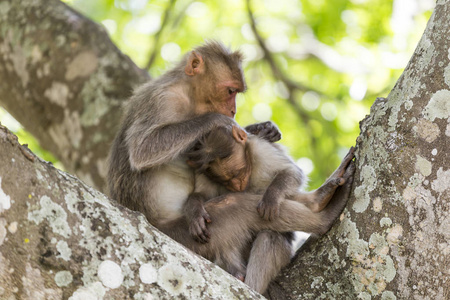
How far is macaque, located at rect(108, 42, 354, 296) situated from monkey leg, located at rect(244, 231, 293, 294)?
9cm

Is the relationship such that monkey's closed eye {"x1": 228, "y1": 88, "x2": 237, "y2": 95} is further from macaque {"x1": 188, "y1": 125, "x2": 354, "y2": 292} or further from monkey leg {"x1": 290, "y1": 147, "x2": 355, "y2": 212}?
monkey leg {"x1": 290, "y1": 147, "x2": 355, "y2": 212}

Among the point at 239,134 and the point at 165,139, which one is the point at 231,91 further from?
the point at 165,139

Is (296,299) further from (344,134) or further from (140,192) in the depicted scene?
(344,134)

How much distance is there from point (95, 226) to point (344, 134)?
6142mm

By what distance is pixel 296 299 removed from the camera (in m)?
3.39

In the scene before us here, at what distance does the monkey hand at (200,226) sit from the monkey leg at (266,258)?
1.23 feet

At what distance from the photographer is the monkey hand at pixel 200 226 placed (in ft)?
13.1

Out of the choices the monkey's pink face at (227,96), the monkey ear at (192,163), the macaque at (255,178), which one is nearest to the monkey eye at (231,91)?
the monkey's pink face at (227,96)

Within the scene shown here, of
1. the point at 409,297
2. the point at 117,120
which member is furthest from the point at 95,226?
the point at 117,120

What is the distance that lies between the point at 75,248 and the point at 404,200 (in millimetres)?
1835

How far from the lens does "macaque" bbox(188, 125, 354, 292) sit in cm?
386

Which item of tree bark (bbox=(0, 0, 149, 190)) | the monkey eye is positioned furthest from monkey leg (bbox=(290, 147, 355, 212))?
tree bark (bbox=(0, 0, 149, 190))

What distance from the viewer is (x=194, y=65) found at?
4.93 meters

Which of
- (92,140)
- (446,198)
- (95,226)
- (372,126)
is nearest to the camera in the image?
(95,226)
